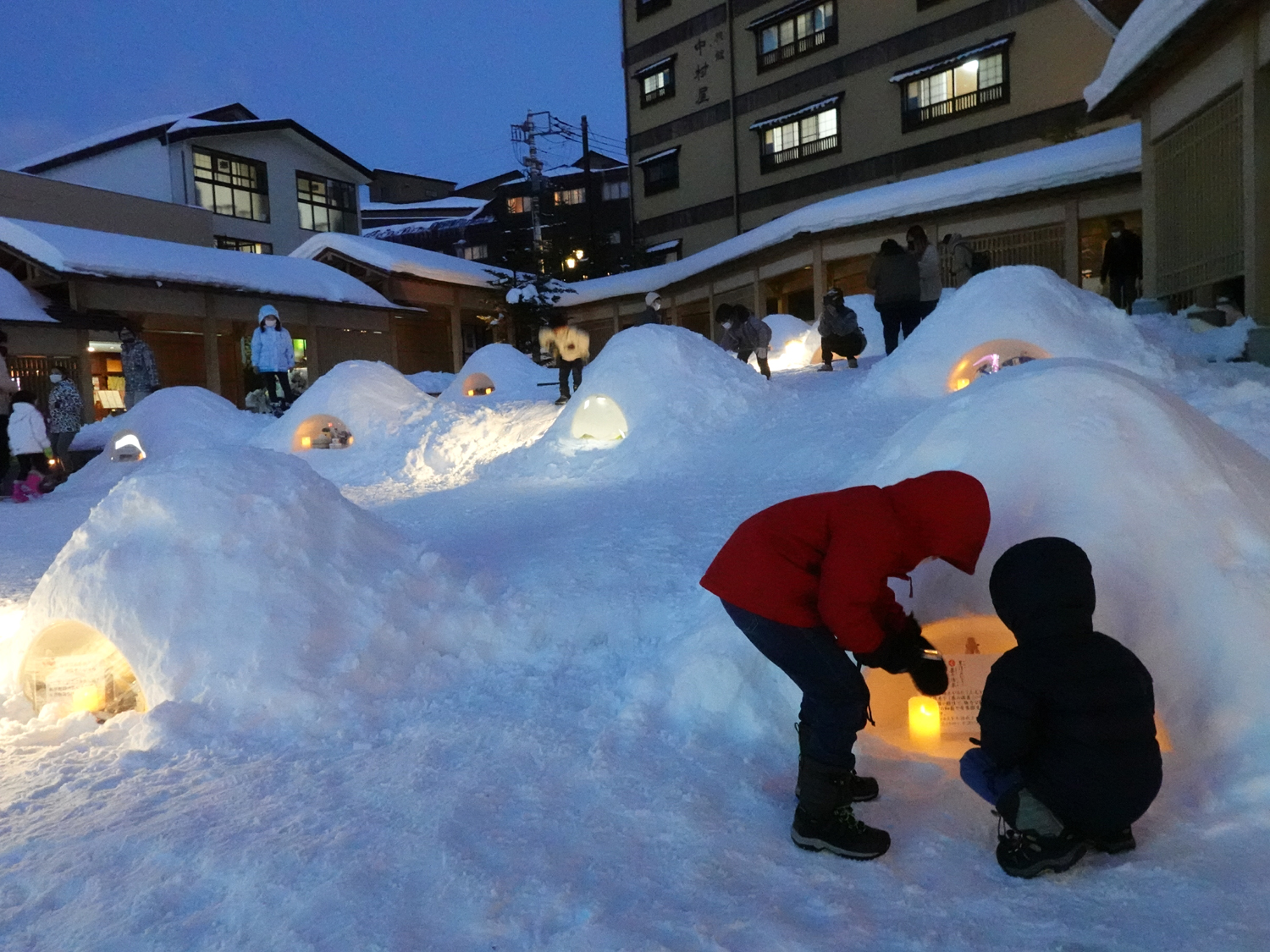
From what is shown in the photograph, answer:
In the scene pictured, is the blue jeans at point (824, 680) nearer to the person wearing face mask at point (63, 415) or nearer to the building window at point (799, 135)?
the person wearing face mask at point (63, 415)

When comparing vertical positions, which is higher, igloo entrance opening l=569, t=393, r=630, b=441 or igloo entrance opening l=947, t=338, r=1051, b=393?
igloo entrance opening l=947, t=338, r=1051, b=393

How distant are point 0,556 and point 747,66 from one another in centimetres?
1978

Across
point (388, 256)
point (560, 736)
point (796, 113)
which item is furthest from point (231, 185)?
point (560, 736)

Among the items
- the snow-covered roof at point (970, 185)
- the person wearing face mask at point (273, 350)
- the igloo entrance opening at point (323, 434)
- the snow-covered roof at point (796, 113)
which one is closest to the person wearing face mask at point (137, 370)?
the person wearing face mask at point (273, 350)

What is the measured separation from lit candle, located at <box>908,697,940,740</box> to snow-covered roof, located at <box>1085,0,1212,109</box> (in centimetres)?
692

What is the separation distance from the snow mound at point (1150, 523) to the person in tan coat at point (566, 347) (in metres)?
7.76

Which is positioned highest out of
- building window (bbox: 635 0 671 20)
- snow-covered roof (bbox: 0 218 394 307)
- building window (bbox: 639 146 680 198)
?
building window (bbox: 635 0 671 20)

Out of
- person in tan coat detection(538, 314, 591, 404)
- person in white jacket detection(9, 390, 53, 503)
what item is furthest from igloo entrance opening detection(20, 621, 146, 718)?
person in tan coat detection(538, 314, 591, 404)

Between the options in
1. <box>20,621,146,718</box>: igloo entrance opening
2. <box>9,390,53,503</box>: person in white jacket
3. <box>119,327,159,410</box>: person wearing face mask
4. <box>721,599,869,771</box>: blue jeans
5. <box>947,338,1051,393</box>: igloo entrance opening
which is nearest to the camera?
<box>721,599,869,771</box>: blue jeans

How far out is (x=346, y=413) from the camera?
37.1 feet

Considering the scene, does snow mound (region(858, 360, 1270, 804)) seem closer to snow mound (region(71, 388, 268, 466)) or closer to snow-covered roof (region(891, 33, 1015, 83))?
snow mound (region(71, 388, 268, 466))

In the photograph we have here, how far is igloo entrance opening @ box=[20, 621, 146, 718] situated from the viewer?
383 centimetres

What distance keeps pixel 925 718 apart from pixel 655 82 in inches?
940

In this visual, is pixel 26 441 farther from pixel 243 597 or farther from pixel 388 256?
pixel 388 256
